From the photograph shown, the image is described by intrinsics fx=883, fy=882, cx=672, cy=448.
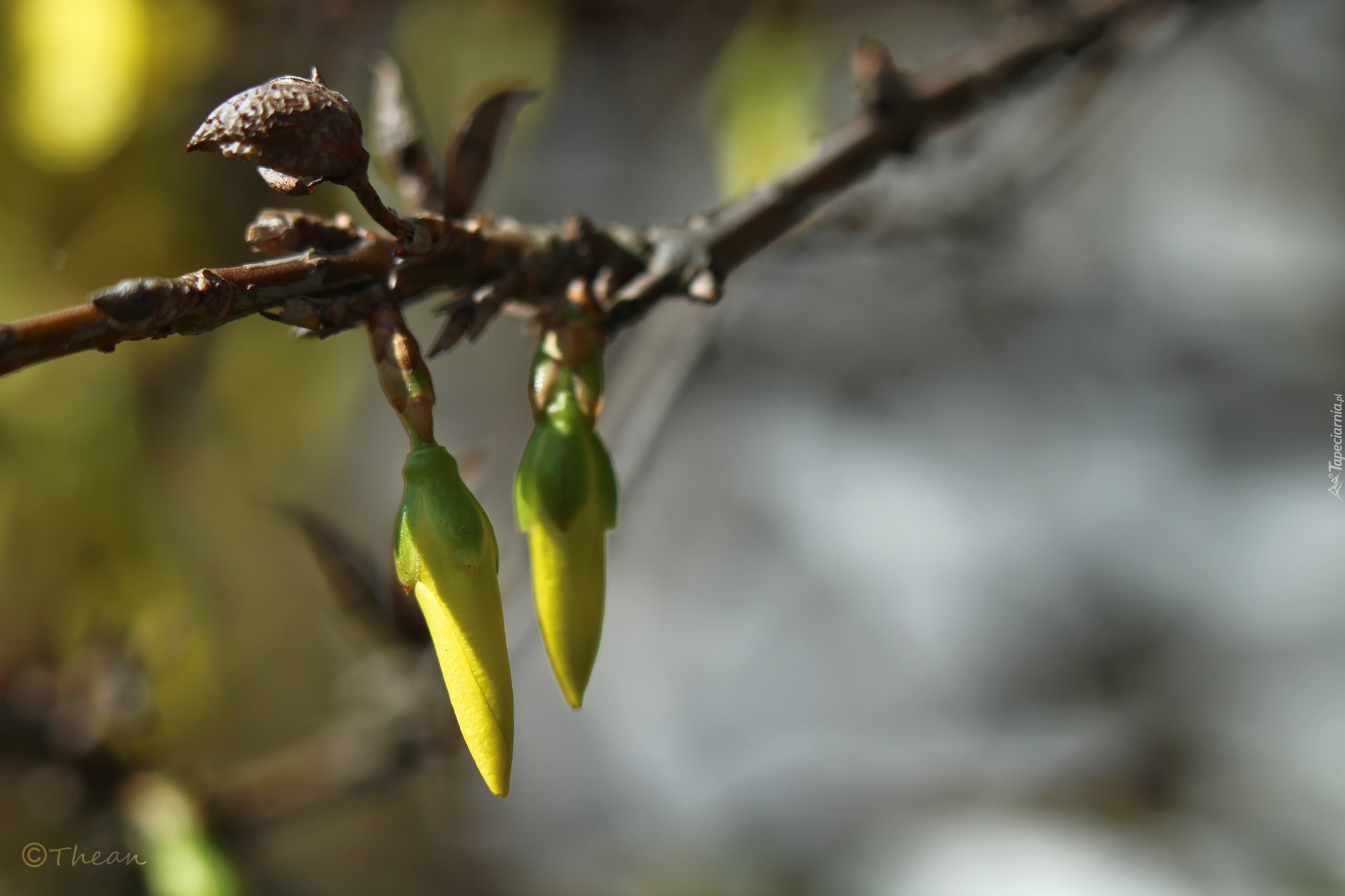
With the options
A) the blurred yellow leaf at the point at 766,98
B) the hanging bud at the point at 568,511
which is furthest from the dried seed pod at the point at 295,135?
the blurred yellow leaf at the point at 766,98

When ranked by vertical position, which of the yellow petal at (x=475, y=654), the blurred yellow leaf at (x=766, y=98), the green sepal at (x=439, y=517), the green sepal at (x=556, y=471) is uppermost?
the blurred yellow leaf at (x=766, y=98)

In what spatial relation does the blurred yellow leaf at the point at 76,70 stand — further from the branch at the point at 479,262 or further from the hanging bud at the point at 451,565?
the hanging bud at the point at 451,565

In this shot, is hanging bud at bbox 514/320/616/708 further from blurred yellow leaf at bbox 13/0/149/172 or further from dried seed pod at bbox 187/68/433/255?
blurred yellow leaf at bbox 13/0/149/172

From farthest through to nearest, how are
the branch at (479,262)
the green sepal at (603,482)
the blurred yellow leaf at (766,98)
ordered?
the blurred yellow leaf at (766,98) → the green sepal at (603,482) → the branch at (479,262)

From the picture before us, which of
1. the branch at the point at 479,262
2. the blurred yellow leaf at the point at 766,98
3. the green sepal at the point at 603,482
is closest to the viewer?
the branch at the point at 479,262

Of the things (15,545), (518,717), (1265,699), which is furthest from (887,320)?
(15,545)

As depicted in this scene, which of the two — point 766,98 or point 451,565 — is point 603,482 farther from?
point 766,98
